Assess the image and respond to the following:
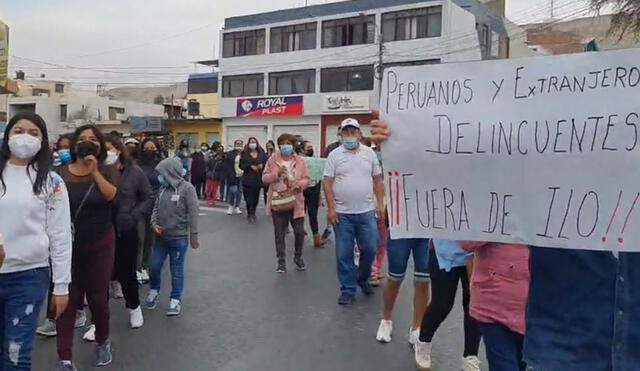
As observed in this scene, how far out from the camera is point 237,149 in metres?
15.2

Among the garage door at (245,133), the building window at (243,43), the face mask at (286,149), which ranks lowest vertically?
the face mask at (286,149)

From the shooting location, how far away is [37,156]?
3.31 m

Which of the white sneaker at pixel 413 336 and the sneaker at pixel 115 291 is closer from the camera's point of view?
the white sneaker at pixel 413 336

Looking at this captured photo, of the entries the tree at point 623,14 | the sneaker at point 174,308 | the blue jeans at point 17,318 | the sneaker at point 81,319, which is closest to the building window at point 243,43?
the tree at point 623,14

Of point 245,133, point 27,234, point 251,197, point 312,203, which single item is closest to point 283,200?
point 312,203

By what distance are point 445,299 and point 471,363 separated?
47 cm

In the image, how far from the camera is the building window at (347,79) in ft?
123

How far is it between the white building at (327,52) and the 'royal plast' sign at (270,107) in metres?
0.07

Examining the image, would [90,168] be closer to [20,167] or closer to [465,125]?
[20,167]

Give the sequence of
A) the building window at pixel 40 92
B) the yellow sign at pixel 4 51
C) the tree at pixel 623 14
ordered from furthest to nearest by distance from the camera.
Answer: the building window at pixel 40 92 < the tree at pixel 623 14 < the yellow sign at pixel 4 51

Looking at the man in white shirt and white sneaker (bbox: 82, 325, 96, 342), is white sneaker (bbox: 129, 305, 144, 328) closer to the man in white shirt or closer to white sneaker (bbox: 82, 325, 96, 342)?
white sneaker (bbox: 82, 325, 96, 342)

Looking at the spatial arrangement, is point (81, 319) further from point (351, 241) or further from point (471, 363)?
point (471, 363)

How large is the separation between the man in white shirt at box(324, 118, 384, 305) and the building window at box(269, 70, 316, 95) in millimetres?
34456

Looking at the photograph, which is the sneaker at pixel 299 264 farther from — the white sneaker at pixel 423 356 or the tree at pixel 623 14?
the tree at pixel 623 14
